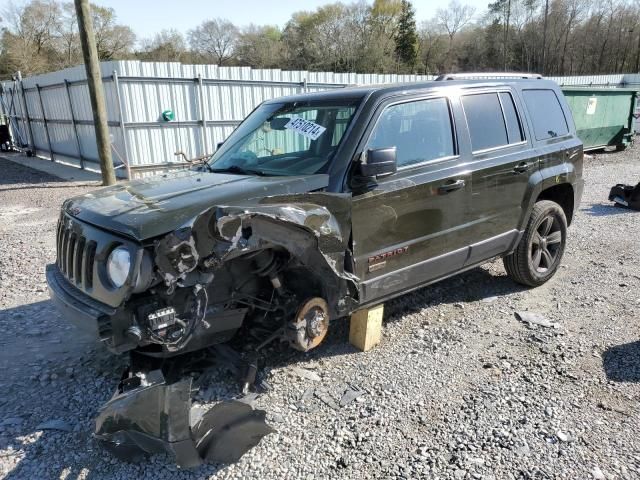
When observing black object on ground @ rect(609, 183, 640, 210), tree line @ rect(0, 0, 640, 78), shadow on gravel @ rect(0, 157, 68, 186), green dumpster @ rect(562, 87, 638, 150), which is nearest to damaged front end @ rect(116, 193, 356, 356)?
black object on ground @ rect(609, 183, 640, 210)

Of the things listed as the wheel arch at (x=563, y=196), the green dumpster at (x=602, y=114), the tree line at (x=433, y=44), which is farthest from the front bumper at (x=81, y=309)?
the tree line at (x=433, y=44)

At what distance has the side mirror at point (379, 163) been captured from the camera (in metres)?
3.19

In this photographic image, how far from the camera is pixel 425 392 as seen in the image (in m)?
3.37

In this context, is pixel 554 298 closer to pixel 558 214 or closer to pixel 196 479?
pixel 558 214

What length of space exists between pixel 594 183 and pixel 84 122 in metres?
13.9

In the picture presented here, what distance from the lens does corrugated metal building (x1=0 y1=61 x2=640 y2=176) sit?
487 inches

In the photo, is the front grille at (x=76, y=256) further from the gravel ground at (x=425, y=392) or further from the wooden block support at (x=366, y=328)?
the wooden block support at (x=366, y=328)

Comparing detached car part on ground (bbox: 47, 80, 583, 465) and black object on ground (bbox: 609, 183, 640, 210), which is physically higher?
detached car part on ground (bbox: 47, 80, 583, 465)

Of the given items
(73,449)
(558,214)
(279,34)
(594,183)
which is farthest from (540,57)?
(73,449)

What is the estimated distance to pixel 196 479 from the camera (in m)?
2.60

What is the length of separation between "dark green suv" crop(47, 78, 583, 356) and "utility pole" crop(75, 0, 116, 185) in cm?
727

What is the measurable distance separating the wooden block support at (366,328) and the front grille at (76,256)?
1968 millimetres

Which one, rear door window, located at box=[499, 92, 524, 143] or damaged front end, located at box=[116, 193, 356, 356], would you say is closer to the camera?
damaged front end, located at box=[116, 193, 356, 356]

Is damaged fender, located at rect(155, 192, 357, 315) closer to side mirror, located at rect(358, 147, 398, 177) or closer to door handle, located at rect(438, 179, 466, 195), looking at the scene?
side mirror, located at rect(358, 147, 398, 177)
